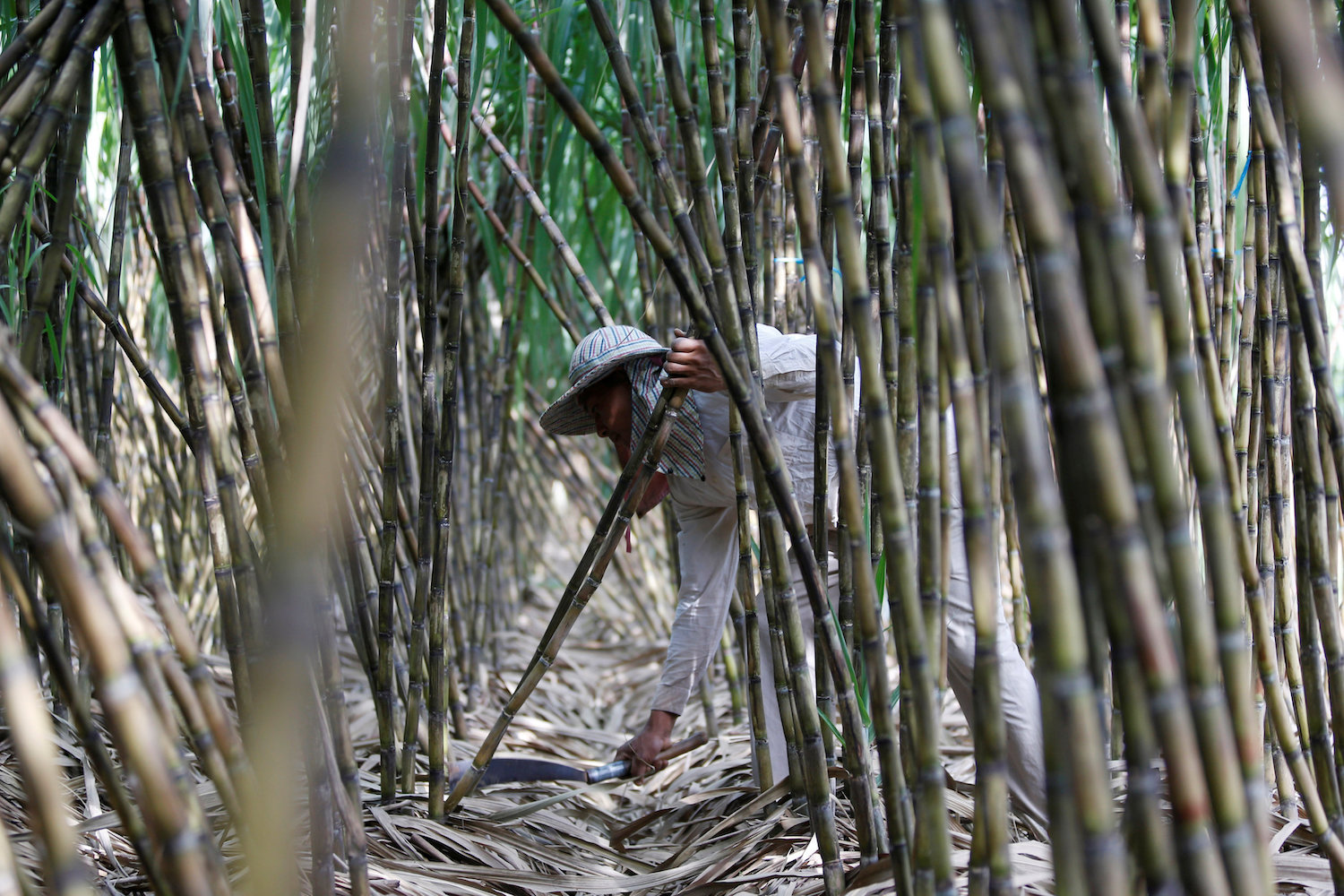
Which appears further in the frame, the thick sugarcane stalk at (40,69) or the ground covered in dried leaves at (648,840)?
the ground covered in dried leaves at (648,840)

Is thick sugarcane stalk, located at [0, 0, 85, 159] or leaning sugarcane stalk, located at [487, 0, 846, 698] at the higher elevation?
thick sugarcane stalk, located at [0, 0, 85, 159]

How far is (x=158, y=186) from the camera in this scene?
556mm

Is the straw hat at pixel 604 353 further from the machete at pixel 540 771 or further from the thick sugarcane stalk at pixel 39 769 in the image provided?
the thick sugarcane stalk at pixel 39 769

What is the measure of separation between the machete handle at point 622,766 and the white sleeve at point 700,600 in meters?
0.05

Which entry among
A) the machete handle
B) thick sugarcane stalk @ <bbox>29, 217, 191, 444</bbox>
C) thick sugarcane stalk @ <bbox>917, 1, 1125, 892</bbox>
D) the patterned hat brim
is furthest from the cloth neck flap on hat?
thick sugarcane stalk @ <bbox>917, 1, 1125, 892</bbox>

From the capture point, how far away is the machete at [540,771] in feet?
4.56

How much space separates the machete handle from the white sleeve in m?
0.05

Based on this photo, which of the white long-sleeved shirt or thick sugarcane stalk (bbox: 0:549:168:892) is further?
the white long-sleeved shirt

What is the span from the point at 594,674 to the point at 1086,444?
93.6 inches

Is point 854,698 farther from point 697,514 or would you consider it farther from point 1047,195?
point 697,514

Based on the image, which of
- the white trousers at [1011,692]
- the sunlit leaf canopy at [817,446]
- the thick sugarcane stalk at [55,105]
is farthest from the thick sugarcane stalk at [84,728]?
the white trousers at [1011,692]

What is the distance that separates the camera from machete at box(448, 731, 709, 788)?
139 centimetres

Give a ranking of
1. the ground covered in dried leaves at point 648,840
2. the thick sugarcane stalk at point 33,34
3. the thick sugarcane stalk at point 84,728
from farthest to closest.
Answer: the ground covered in dried leaves at point 648,840, the thick sugarcane stalk at point 33,34, the thick sugarcane stalk at point 84,728

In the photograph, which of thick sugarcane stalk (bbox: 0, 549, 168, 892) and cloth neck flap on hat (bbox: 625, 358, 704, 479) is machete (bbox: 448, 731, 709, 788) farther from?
thick sugarcane stalk (bbox: 0, 549, 168, 892)
